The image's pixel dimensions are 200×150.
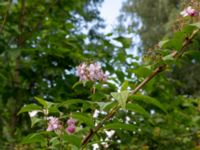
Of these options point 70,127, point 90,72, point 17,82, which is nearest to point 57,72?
point 17,82

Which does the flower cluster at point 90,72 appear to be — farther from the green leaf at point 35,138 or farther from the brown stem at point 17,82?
the brown stem at point 17,82

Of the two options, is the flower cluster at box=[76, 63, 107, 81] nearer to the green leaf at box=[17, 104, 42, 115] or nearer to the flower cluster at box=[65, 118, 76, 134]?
the flower cluster at box=[65, 118, 76, 134]

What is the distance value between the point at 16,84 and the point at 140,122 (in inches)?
28.3

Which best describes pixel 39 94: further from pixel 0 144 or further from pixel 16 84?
pixel 0 144

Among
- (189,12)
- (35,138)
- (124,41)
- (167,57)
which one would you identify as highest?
(124,41)

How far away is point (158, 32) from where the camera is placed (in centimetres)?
1798

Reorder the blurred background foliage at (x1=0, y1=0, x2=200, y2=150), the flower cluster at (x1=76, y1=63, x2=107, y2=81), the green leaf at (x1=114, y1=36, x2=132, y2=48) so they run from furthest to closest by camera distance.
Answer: the green leaf at (x1=114, y1=36, x2=132, y2=48) → the blurred background foliage at (x1=0, y1=0, x2=200, y2=150) → the flower cluster at (x1=76, y1=63, x2=107, y2=81)

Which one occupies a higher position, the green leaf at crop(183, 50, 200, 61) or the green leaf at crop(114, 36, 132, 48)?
the green leaf at crop(114, 36, 132, 48)

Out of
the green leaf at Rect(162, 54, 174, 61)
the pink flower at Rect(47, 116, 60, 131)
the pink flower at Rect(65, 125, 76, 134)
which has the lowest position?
the pink flower at Rect(65, 125, 76, 134)

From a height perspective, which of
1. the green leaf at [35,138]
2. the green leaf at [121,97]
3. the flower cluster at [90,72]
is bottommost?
the green leaf at [35,138]

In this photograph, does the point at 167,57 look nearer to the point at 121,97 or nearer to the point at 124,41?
the point at 121,97

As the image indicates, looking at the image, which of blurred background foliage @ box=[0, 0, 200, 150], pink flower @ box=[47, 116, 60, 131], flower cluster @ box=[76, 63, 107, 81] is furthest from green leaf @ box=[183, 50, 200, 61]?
blurred background foliage @ box=[0, 0, 200, 150]

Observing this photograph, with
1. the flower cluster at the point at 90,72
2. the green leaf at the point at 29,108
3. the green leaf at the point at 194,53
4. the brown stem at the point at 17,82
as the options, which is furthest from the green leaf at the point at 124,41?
the green leaf at the point at 29,108

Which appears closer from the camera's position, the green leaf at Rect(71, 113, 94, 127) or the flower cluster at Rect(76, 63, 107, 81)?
the green leaf at Rect(71, 113, 94, 127)
